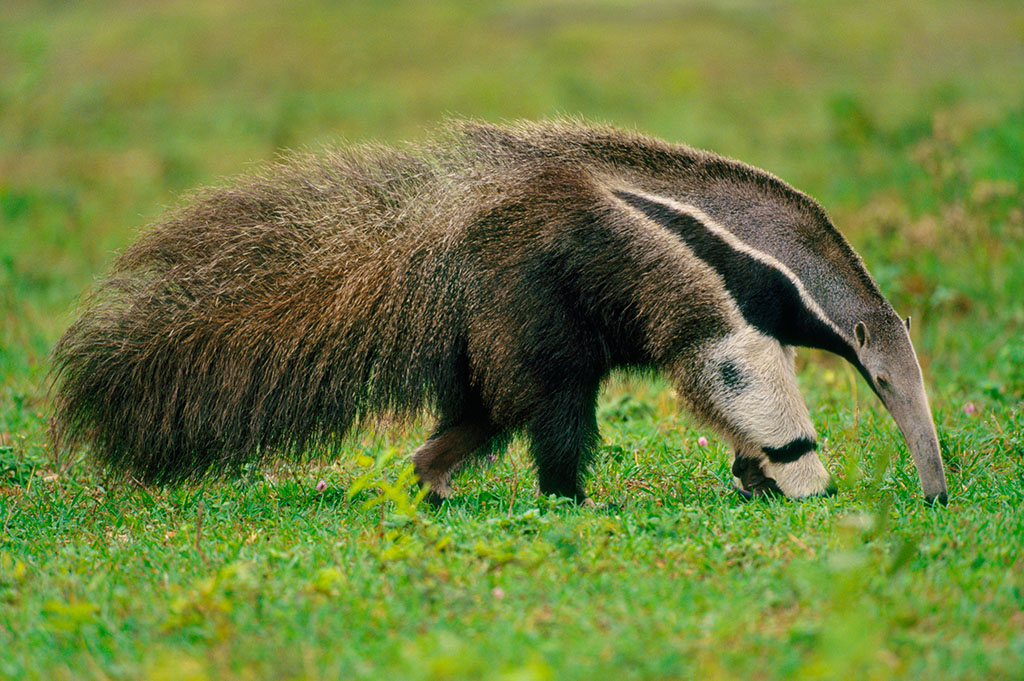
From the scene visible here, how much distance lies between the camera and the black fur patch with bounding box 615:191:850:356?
476cm

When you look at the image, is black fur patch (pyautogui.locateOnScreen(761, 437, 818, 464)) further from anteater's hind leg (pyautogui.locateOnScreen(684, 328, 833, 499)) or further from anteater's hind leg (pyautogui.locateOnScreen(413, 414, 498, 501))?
anteater's hind leg (pyautogui.locateOnScreen(413, 414, 498, 501))

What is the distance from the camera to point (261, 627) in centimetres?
348

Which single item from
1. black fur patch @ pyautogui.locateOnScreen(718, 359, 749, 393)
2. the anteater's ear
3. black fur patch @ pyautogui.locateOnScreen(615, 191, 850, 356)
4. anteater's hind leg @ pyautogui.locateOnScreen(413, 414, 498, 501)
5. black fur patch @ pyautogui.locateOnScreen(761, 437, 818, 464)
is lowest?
anteater's hind leg @ pyautogui.locateOnScreen(413, 414, 498, 501)

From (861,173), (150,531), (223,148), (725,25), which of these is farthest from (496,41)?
(150,531)

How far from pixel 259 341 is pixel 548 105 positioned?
1376 cm

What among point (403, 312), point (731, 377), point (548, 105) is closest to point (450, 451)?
point (403, 312)

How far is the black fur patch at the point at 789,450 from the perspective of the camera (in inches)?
190

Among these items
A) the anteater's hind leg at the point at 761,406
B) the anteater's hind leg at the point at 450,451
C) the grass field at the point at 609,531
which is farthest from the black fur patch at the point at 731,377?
the anteater's hind leg at the point at 450,451

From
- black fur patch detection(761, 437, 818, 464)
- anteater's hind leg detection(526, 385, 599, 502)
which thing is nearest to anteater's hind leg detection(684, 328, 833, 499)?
black fur patch detection(761, 437, 818, 464)

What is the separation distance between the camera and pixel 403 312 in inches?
194

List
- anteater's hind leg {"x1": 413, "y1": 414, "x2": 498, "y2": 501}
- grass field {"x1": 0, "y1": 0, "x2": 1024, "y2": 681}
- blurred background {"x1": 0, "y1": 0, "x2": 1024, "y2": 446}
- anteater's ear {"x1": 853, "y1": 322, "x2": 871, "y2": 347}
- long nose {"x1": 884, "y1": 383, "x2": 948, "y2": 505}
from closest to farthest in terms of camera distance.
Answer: grass field {"x1": 0, "y1": 0, "x2": 1024, "y2": 681}
long nose {"x1": 884, "y1": 383, "x2": 948, "y2": 505}
anteater's ear {"x1": 853, "y1": 322, "x2": 871, "y2": 347}
anteater's hind leg {"x1": 413, "y1": 414, "x2": 498, "y2": 501}
blurred background {"x1": 0, "y1": 0, "x2": 1024, "y2": 446}

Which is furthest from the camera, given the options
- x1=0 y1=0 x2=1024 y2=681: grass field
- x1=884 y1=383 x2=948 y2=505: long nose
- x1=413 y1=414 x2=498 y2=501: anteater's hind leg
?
x1=413 y1=414 x2=498 y2=501: anteater's hind leg

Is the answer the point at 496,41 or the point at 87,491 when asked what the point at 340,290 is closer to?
the point at 87,491

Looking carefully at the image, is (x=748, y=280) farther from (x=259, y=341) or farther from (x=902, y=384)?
(x=259, y=341)
